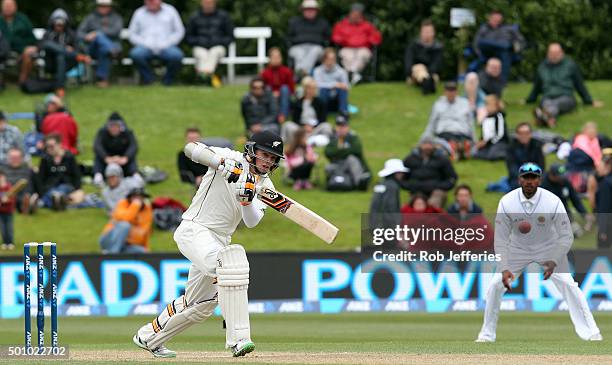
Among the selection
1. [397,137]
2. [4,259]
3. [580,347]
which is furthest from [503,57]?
[580,347]

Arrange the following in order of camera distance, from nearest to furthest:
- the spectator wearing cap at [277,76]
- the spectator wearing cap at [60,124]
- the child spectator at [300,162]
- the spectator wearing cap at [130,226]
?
the spectator wearing cap at [130,226] → the child spectator at [300,162] → the spectator wearing cap at [60,124] → the spectator wearing cap at [277,76]

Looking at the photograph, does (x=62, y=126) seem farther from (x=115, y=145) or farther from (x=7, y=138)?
(x=115, y=145)

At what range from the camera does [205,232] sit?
1139cm

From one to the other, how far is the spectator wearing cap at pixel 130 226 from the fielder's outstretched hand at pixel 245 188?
8574 mm

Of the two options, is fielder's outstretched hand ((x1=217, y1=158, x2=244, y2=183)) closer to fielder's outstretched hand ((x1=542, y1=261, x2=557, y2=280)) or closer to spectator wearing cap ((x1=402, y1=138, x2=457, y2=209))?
fielder's outstretched hand ((x1=542, y1=261, x2=557, y2=280))

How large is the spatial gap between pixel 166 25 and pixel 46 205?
500 cm

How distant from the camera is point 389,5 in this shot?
30.1m

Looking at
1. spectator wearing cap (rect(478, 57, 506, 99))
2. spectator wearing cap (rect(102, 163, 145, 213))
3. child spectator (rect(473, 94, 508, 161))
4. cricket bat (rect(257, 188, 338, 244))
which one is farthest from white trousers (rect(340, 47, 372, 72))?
cricket bat (rect(257, 188, 338, 244))

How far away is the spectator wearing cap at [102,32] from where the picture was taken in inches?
1003

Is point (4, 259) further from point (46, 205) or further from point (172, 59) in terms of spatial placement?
point (172, 59)

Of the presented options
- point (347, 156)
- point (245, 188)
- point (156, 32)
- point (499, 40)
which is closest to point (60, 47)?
point (156, 32)

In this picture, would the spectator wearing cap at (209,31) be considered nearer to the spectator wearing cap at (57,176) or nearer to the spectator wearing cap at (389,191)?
the spectator wearing cap at (57,176)

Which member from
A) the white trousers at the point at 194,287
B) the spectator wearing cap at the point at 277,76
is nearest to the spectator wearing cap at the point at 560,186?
the spectator wearing cap at the point at 277,76

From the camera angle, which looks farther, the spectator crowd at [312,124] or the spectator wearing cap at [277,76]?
the spectator wearing cap at [277,76]
